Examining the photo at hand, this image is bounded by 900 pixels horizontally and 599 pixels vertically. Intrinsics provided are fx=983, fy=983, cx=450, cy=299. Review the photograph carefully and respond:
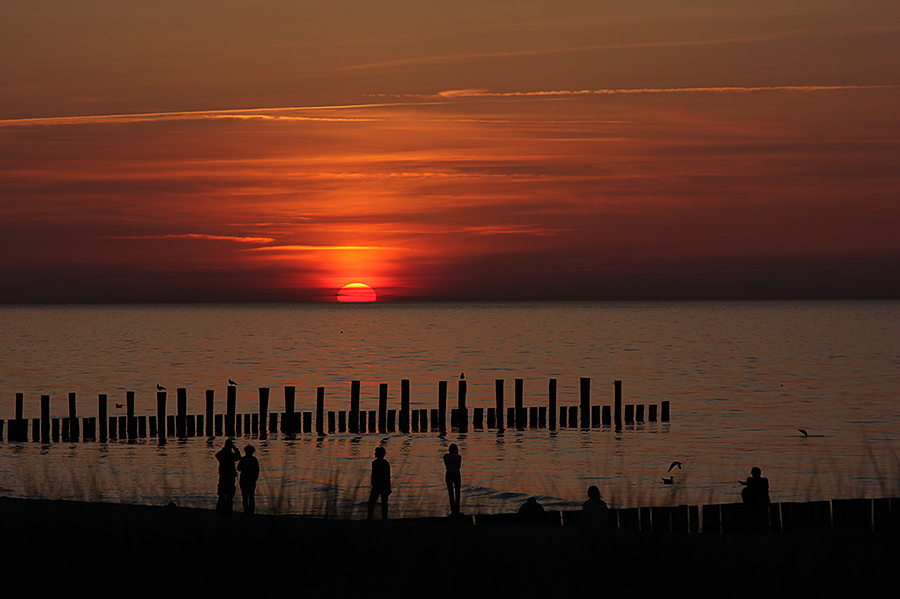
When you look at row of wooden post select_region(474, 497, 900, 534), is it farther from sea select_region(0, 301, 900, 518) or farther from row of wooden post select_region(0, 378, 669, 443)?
row of wooden post select_region(0, 378, 669, 443)

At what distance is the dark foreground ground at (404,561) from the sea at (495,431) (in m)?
1.12

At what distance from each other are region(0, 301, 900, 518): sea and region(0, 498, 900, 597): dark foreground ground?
1122 millimetres

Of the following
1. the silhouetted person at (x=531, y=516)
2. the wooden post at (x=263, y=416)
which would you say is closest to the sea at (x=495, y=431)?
the wooden post at (x=263, y=416)

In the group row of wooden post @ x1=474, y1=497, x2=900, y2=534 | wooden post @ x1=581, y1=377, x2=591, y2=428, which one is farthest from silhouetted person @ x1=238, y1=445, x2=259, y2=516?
wooden post @ x1=581, y1=377, x2=591, y2=428

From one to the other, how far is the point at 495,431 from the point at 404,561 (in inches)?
1260

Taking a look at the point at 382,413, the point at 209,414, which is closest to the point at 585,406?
the point at 382,413

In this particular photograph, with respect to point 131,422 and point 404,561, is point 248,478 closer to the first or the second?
point 404,561

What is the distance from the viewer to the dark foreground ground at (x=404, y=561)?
11336 millimetres

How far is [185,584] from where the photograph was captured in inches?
451

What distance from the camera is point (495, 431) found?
43.9 metres

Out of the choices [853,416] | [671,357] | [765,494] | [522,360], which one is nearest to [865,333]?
[671,357]

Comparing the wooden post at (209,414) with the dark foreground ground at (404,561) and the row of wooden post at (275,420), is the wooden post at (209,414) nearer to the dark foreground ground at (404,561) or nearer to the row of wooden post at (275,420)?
the row of wooden post at (275,420)

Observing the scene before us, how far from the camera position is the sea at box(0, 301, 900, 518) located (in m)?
27.6

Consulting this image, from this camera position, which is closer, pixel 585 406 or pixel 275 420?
pixel 275 420
